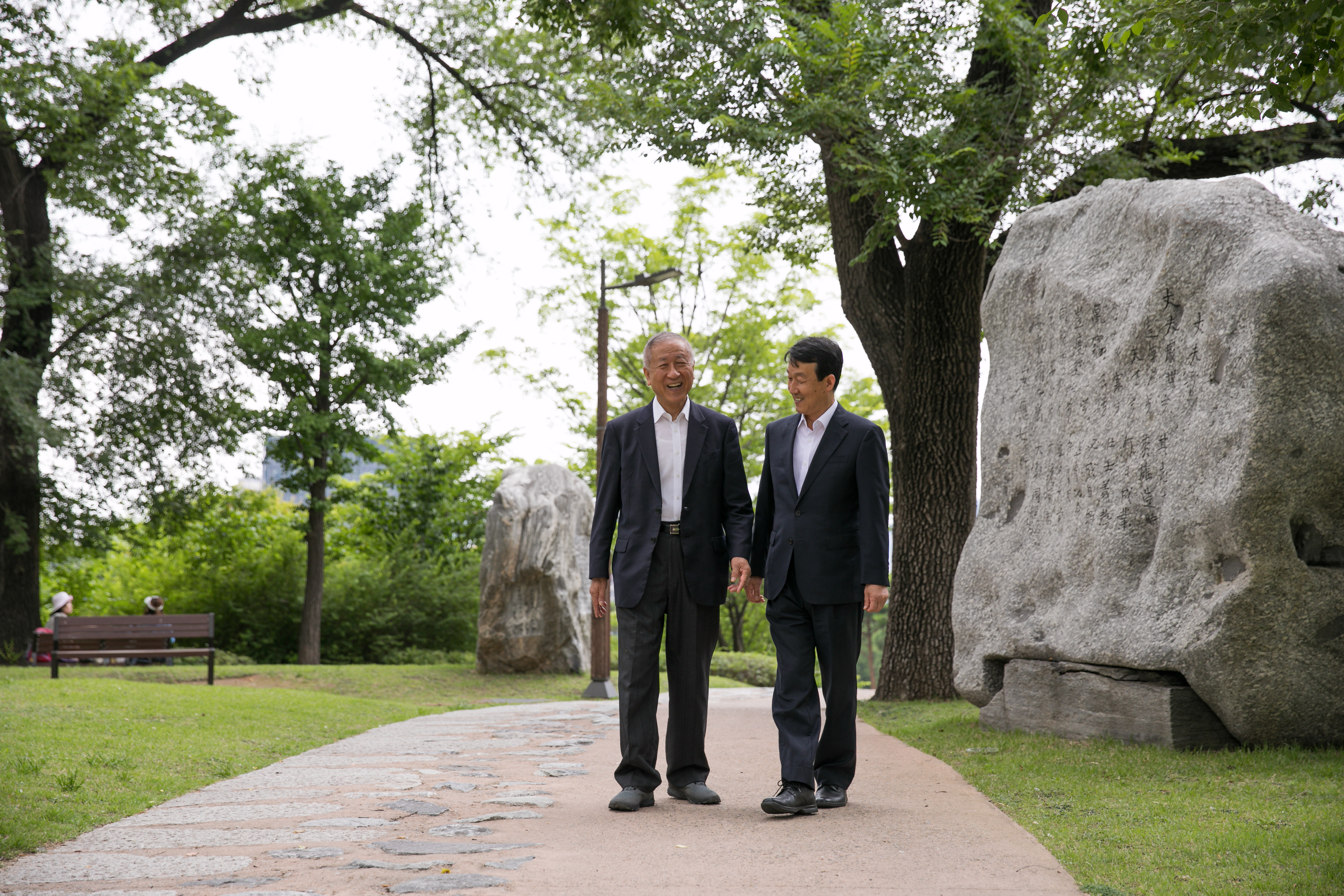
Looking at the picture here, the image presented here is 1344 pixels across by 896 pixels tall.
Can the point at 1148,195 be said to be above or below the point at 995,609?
above

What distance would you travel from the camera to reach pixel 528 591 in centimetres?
1661

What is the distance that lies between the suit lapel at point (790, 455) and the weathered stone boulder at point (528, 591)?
11.5m

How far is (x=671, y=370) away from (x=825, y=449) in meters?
0.84

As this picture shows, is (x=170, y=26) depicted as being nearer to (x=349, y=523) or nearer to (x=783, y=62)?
(x=783, y=62)

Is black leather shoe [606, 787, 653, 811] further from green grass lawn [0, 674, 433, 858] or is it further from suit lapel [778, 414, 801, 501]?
green grass lawn [0, 674, 433, 858]

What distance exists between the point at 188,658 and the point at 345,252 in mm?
8010

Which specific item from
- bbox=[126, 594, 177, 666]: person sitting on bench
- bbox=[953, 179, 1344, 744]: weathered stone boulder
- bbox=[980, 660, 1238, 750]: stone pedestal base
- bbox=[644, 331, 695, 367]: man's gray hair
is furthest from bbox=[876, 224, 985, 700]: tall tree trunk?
bbox=[126, 594, 177, 666]: person sitting on bench

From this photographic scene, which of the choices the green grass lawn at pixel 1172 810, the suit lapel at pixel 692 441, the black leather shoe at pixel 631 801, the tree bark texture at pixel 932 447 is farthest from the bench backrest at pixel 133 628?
the suit lapel at pixel 692 441

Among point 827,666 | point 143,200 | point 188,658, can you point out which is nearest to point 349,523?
point 188,658

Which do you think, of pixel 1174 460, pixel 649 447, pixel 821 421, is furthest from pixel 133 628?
pixel 1174 460

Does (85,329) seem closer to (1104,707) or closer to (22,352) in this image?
(22,352)

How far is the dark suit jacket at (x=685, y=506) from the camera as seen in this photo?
500 centimetres

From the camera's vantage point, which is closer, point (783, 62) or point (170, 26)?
point (783, 62)

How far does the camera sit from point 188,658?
61.1 feet
